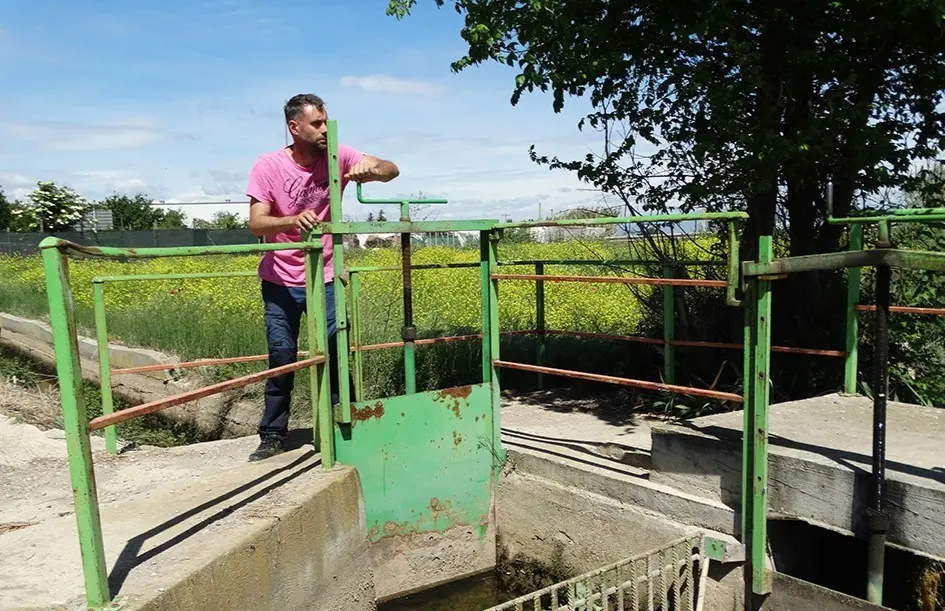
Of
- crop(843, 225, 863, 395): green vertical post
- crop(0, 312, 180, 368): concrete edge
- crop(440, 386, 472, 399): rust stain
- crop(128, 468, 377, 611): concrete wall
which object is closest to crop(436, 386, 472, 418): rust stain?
crop(440, 386, 472, 399): rust stain

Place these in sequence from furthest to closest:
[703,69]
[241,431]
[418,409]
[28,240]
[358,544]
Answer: [28,240]
[241,431]
[703,69]
[418,409]
[358,544]

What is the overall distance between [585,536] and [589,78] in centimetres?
268

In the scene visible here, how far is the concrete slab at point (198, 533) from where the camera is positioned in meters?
2.70

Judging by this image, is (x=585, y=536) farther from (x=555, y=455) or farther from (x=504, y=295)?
(x=504, y=295)

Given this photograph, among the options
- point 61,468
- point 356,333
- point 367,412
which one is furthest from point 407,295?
point 61,468

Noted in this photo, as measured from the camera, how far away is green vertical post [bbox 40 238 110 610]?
231 cm

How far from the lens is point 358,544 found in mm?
4023

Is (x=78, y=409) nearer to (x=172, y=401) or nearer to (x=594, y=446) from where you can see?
(x=172, y=401)

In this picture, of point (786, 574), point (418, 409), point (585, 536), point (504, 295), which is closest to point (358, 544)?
point (418, 409)

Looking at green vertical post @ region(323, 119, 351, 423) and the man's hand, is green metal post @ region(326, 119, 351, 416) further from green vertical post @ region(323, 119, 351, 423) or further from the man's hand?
the man's hand

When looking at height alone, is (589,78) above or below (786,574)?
above

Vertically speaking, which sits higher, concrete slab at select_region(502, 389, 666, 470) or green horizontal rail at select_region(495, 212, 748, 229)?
green horizontal rail at select_region(495, 212, 748, 229)

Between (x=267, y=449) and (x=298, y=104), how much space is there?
5.83ft

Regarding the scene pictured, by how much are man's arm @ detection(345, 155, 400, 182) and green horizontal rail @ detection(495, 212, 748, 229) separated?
2.16ft
